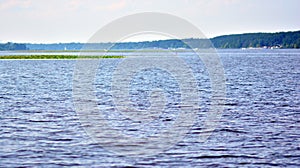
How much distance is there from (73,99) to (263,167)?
2452cm

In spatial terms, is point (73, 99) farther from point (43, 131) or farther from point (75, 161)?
point (75, 161)

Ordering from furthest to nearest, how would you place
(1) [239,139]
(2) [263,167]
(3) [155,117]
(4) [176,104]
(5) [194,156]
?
1. (4) [176,104]
2. (3) [155,117]
3. (1) [239,139]
4. (5) [194,156]
5. (2) [263,167]

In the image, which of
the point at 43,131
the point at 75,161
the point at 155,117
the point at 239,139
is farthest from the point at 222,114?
the point at 75,161

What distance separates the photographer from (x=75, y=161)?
21.2 m

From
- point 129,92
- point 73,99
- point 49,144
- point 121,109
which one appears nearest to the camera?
point 49,144

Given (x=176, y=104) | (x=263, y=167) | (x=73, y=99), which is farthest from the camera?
(x=73, y=99)

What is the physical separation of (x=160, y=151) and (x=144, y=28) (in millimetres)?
6964

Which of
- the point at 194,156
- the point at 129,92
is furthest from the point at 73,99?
the point at 194,156

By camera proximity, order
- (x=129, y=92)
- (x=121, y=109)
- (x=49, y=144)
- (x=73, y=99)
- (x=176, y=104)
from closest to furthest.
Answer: (x=49, y=144)
(x=121, y=109)
(x=176, y=104)
(x=73, y=99)
(x=129, y=92)

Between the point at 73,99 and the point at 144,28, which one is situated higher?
the point at 144,28

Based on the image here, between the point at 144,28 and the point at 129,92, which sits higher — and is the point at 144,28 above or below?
above

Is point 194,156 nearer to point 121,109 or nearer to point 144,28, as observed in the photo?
point 144,28

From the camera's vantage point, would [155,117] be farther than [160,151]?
Yes

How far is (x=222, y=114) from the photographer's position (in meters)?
34.7
